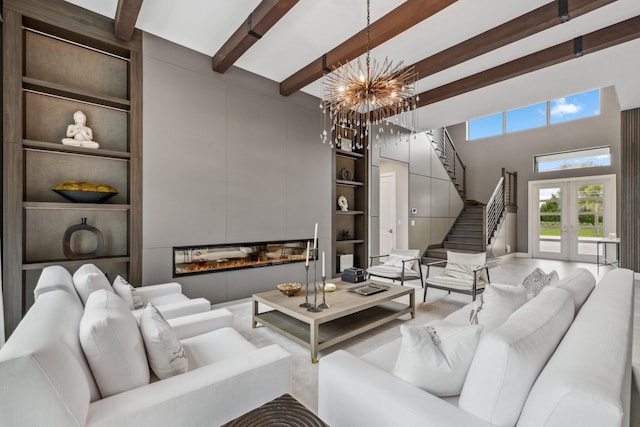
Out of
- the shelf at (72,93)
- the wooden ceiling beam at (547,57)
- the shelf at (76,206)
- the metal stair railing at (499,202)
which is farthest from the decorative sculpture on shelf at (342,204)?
the metal stair railing at (499,202)

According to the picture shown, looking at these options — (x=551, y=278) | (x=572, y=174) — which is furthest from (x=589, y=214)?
(x=551, y=278)

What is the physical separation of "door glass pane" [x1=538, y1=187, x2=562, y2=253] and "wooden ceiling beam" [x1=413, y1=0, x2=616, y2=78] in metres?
7.50

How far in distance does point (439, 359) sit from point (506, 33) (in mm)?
3478

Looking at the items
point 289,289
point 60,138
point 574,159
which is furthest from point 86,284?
point 574,159

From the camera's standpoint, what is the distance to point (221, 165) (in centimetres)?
394

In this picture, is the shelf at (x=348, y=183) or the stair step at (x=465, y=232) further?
the stair step at (x=465, y=232)

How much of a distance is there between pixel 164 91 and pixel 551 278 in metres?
4.31

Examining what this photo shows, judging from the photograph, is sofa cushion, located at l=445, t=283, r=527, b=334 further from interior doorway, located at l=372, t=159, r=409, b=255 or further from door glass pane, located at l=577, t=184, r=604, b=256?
door glass pane, located at l=577, t=184, r=604, b=256

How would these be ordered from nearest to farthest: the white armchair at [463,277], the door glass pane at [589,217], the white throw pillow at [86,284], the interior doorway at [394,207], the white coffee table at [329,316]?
the white throw pillow at [86,284] → the white coffee table at [329,316] → the white armchair at [463,277] → the interior doorway at [394,207] → the door glass pane at [589,217]

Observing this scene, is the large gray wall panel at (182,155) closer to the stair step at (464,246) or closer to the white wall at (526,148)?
the stair step at (464,246)

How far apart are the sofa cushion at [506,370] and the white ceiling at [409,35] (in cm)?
303

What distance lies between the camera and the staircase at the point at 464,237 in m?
7.50

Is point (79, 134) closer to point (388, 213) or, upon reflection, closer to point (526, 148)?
point (388, 213)

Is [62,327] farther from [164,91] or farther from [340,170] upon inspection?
[340,170]
